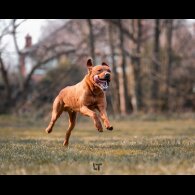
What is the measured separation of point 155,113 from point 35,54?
7.69m

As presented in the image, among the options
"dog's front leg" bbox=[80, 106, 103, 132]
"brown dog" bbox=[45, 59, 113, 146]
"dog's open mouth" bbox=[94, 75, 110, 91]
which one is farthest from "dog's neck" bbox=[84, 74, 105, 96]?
"dog's front leg" bbox=[80, 106, 103, 132]

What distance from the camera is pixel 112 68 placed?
31.8m

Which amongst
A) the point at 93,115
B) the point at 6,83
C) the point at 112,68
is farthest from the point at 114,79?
the point at 93,115

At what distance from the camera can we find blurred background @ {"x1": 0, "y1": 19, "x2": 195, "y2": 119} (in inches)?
1213

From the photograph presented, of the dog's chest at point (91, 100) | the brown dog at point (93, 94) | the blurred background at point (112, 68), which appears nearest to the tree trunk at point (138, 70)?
the blurred background at point (112, 68)

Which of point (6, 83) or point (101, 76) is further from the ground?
point (6, 83)

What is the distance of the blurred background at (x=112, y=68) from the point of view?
30812 mm

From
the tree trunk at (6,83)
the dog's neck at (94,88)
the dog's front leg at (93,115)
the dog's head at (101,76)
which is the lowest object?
the dog's front leg at (93,115)

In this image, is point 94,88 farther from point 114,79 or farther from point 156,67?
point 156,67

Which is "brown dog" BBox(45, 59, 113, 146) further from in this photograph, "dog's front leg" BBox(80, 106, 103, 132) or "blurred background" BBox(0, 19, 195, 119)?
"blurred background" BBox(0, 19, 195, 119)

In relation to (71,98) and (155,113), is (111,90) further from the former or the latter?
(71,98)

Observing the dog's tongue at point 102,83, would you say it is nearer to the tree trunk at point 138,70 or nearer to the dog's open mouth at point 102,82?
the dog's open mouth at point 102,82

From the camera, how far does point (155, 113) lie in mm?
30281
